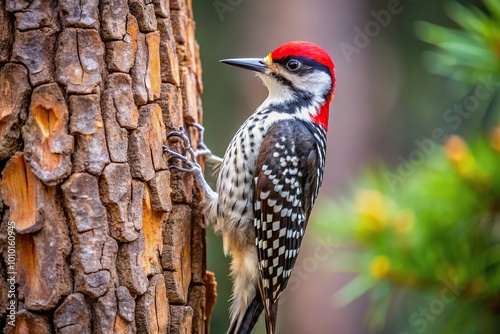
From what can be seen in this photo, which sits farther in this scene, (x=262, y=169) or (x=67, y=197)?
(x=262, y=169)

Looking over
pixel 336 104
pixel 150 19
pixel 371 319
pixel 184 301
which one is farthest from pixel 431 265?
pixel 336 104

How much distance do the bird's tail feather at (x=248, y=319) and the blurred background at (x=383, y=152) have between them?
20.5 inches

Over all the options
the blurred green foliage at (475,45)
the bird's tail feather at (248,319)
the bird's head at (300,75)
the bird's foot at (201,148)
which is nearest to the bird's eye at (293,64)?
the bird's head at (300,75)

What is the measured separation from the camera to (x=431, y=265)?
8.90ft

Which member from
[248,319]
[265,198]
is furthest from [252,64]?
[248,319]

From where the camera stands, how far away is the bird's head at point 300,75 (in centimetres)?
392

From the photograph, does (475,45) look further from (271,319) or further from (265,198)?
(271,319)

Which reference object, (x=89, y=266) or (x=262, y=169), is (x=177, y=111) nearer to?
(x=262, y=169)

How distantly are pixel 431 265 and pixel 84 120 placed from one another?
1467 mm

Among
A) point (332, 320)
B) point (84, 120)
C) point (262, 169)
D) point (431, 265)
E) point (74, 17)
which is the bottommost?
point (332, 320)

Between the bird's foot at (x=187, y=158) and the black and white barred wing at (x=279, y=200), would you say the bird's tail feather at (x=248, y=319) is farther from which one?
the bird's foot at (x=187, y=158)

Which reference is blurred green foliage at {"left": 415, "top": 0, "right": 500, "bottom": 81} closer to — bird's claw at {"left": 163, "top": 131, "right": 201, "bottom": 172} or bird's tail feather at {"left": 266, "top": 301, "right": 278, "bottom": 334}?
bird's claw at {"left": 163, "top": 131, "right": 201, "bottom": 172}

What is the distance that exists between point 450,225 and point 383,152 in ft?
16.0

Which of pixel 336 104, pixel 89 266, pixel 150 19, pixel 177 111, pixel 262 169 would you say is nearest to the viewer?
pixel 89 266
